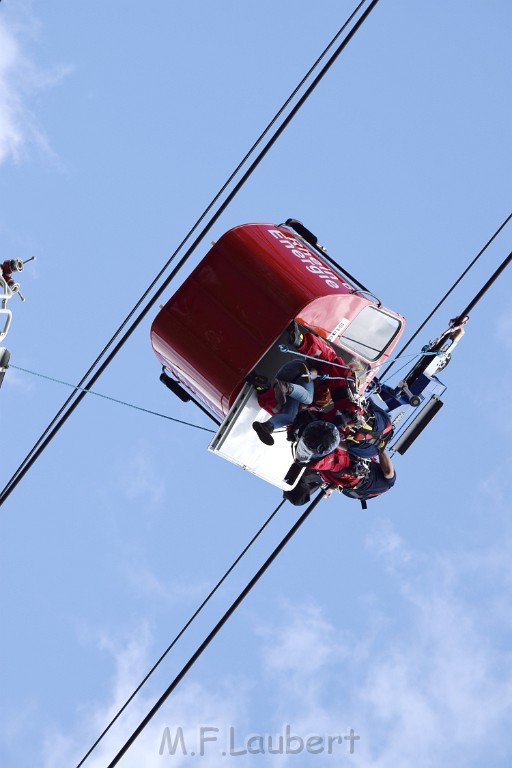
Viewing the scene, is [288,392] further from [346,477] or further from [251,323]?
[346,477]

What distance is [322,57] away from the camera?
15.7 meters

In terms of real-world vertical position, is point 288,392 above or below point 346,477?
above

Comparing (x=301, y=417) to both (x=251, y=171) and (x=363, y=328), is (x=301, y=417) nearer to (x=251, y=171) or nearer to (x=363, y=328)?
(x=363, y=328)

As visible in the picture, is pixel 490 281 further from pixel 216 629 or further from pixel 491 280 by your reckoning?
pixel 216 629

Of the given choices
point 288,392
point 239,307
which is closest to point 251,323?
point 239,307

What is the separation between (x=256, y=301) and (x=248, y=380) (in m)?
0.93

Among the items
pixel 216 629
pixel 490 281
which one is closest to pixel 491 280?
pixel 490 281

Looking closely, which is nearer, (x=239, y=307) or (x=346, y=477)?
(x=239, y=307)

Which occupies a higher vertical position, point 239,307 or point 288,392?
point 239,307

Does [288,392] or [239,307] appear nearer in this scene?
[288,392]

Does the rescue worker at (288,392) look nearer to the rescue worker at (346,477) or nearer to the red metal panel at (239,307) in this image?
the red metal panel at (239,307)

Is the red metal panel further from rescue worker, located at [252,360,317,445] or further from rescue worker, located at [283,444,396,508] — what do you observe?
rescue worker, located at [283,444,396,508]

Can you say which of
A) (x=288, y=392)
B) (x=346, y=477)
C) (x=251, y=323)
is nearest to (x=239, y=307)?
(x=251, y=323)

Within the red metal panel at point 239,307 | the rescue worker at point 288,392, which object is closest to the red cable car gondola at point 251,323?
the red metal panel at point 239,307
